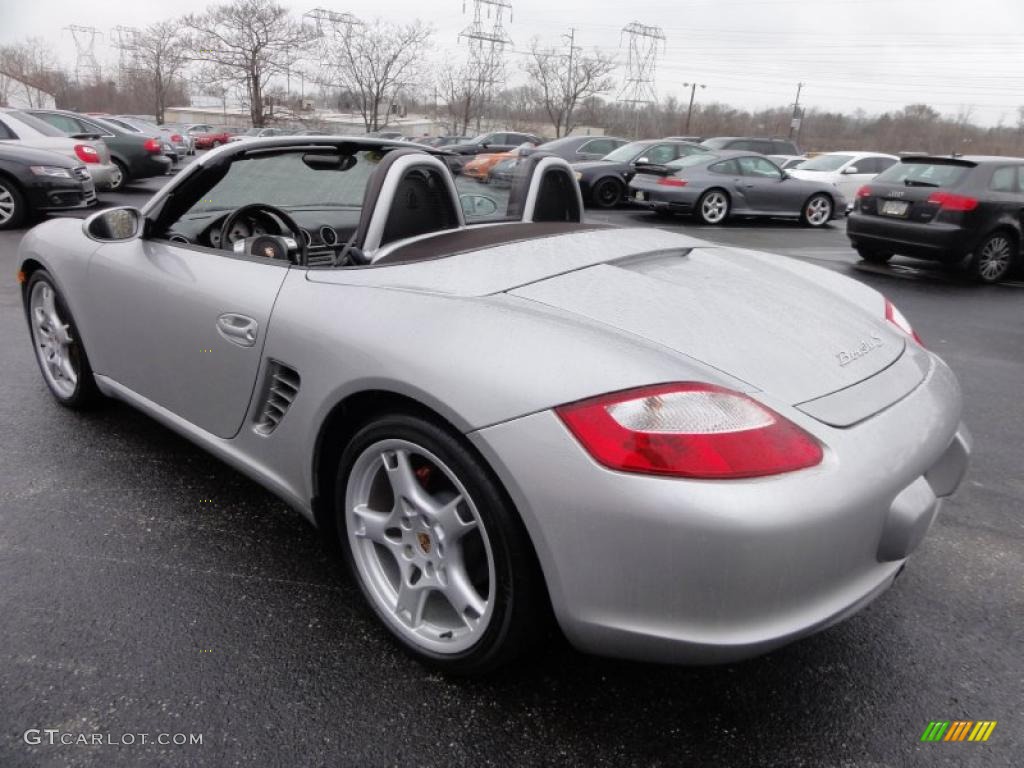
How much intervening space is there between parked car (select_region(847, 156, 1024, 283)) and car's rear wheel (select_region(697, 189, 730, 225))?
4.29 meters

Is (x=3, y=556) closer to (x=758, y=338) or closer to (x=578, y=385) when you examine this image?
(x=578, y=385)

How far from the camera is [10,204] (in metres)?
9.51

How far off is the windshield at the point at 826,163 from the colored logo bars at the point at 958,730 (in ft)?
54.7

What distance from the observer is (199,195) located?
2.88m

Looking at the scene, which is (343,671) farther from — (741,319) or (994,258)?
(994,258)

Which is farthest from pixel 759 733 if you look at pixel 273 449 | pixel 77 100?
pixel 77 100

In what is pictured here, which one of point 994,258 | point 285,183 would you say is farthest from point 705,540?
point 994,258

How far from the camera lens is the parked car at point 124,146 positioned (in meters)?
13.9

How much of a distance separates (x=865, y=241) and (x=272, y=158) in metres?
8.07

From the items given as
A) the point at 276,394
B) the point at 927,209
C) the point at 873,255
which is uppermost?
the point at 927,209

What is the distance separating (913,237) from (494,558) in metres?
8.33

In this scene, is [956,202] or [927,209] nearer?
[956,202]
